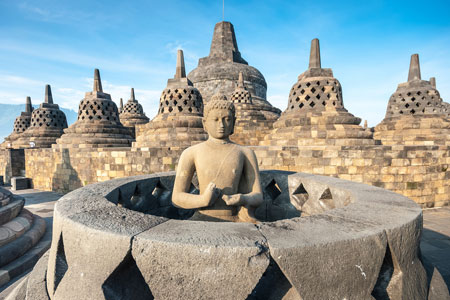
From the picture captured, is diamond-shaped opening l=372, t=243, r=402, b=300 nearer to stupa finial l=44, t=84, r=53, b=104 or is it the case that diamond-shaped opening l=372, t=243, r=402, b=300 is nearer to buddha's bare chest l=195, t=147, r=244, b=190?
buddha's bare chest l=195, t=147, r=244, b=190

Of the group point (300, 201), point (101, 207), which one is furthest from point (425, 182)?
point (101, 207)

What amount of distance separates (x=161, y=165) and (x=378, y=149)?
19.3 feet

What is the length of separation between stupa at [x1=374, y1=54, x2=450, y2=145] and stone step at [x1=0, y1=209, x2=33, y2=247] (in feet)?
37.0

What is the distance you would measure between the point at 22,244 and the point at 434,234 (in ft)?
23.2

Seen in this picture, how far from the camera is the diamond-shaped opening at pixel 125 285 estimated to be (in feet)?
3.96

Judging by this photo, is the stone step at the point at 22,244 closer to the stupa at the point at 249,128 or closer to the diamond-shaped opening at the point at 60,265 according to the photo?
the diamond-shaped opening at the point at 60,265

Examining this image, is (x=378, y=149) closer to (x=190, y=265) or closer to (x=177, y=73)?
(x=190, y=265)

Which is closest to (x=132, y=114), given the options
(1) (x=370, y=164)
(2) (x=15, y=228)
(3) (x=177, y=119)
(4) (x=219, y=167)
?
(3) (x=177, y=119)

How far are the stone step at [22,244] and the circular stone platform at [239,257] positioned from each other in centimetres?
189

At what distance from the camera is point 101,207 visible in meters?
1.63

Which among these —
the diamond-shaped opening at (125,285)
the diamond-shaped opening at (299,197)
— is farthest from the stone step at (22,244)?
the diamond-shaped opening at (299,197)

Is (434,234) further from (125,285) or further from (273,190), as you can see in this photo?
(125,285)

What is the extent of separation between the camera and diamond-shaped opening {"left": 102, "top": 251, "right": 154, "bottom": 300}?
3.96ft

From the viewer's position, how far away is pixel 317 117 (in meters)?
6.77
